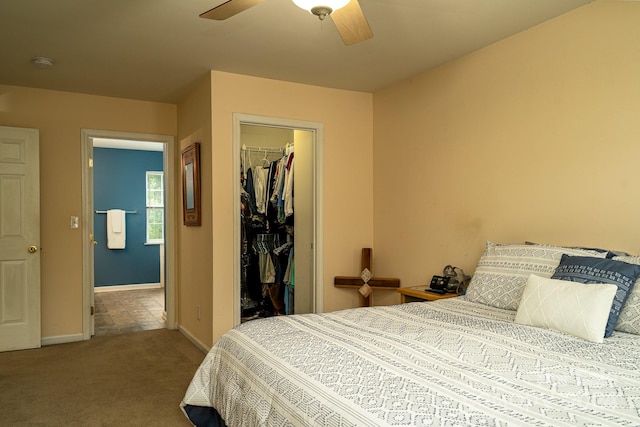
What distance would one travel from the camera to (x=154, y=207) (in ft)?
26.2

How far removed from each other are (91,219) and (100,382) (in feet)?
6.08

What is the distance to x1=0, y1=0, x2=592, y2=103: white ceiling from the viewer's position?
256 centimetres

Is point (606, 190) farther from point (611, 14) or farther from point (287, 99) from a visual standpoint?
point (287, 99)

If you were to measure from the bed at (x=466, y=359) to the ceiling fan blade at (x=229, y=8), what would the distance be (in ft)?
4.82

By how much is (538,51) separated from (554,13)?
9.3 inches

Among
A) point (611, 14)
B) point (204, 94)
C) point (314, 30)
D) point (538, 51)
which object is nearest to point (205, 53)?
point (204, 94)

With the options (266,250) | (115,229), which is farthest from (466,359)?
(115,229)

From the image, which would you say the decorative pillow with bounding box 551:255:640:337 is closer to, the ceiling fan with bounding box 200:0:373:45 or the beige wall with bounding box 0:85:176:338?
the ceiling fan with bounding box 200:0:373:45

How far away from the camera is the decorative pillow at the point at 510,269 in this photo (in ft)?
7.89

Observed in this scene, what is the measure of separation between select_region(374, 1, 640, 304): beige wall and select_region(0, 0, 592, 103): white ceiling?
0.63 ft

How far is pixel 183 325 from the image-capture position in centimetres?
460

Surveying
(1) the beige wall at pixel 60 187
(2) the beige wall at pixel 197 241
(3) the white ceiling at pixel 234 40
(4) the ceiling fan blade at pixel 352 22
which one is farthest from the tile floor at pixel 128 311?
(4) the ceiling fan blade at pixel 352 22

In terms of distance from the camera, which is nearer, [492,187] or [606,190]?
[606,190]

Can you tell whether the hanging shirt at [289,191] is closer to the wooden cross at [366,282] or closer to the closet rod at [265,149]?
the closet rod at [265,149]
